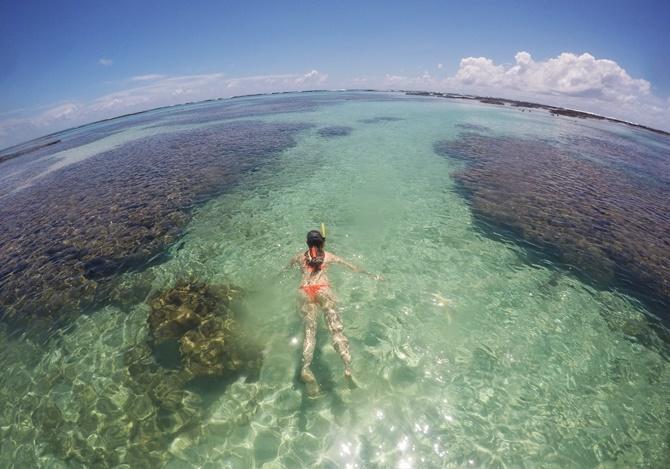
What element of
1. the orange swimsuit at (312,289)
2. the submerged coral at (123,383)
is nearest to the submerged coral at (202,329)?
the submerged coral at (123,383)

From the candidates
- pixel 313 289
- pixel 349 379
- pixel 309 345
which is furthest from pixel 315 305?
pixel 349 379

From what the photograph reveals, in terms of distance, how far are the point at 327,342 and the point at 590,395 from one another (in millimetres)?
A: 6187

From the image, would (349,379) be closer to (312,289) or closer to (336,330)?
(336,330)

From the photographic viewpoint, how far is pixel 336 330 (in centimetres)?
725

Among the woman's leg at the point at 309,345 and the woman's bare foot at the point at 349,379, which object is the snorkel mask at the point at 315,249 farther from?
the woman's bare foot at the point at 349,379

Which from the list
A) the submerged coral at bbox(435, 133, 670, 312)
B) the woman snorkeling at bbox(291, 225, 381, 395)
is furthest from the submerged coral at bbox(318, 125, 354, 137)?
the woman snorkeling at bbox(291, 225, 381, 395)

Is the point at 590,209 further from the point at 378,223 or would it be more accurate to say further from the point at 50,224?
the point at 50,224

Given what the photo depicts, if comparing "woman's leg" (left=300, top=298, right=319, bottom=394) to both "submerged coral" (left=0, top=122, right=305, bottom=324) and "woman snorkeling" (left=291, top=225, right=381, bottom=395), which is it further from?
"submerged coral" (left=0, top=122, right=305, bottom=324)

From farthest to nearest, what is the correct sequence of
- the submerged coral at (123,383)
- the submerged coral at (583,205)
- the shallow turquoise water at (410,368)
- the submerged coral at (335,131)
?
the submerged coral at (335,131), the submerged coral at (583,205), the submerged coral at (123,383), the shallow turquoise water at (410,368)

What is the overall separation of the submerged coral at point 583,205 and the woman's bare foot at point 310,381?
1095 centimetres

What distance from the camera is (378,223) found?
1430 cm

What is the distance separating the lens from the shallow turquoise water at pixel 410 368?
6.00 metres

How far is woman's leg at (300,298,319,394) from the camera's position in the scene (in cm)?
685

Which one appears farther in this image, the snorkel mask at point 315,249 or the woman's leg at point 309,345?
the snorkel mask at point 315,249
